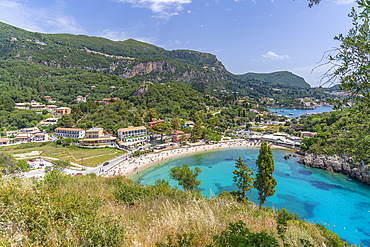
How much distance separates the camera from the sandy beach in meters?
23.6

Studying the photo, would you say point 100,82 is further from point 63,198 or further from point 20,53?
point 63,198

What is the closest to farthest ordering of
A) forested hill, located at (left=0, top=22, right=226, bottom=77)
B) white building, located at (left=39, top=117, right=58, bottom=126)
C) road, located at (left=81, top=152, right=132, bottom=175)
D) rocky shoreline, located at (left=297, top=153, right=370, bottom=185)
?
road, located at (left=81, top=152, right=132, bottom=175) < rocky shoreline, located at (left=297, top=153, right=370, bottom=185) < white building, located at (left=39, top=117, right=58, bottom=126) < forested hill, located at (left=0, top=22, right=226, bottom=77)

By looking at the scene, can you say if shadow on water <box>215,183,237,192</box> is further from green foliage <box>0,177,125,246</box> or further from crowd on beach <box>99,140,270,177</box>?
green foliage <box>0,177,125,246</box>

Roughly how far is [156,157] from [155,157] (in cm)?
18

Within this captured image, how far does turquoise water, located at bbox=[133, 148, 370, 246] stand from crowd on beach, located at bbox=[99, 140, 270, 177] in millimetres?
1616

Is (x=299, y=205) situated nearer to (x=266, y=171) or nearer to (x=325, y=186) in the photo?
(x=325, y=186)

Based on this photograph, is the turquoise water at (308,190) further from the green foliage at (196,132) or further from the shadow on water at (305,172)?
the green foliage at (196,132)

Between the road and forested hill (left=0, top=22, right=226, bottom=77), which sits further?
forested hill (left=0, top=22, right=226, bottom=77)

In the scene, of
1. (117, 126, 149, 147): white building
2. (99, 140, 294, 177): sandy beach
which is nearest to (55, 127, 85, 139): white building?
(117, 126, 149, 147): white building

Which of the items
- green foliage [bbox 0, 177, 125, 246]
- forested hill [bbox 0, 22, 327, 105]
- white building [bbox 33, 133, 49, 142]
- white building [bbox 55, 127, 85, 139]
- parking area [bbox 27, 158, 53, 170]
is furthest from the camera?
forested hill [bbox 0, 22, 327, 105]

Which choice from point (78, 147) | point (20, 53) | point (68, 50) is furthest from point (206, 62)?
point (78, 147)

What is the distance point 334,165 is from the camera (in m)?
25.1

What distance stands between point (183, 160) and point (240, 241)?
2752 cm

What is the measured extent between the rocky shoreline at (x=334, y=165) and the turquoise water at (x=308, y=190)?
0.93 m
